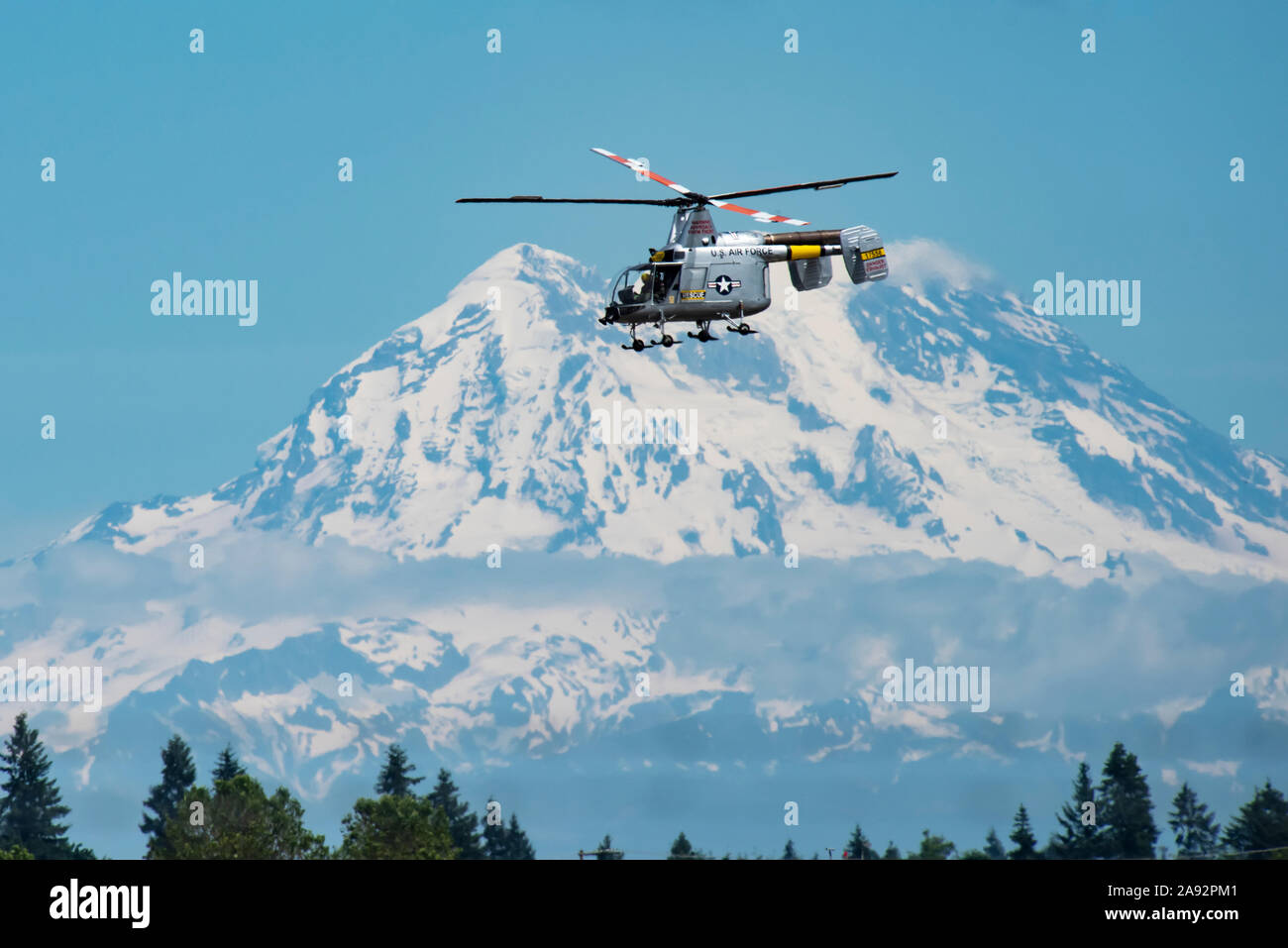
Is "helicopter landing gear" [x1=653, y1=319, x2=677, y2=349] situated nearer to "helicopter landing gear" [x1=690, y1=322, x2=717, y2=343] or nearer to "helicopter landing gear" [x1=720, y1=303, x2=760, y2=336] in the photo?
"helicopter landing gear" [x1=690, y1=322, x2=717, y2=343]

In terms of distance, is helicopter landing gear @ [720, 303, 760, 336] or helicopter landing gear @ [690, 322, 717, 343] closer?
helicopter landing gear @ [720, 303, 760, 336]

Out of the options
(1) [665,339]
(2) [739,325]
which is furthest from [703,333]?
(1) [665,339]

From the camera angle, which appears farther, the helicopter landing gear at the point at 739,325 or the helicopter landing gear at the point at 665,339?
the helicopter landing gear at the point at 739,325

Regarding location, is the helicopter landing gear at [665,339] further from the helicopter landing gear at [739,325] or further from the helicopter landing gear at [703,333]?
the helicopter landing gear at [739,325]

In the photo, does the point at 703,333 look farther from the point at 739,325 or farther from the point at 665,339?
the point at 665,339

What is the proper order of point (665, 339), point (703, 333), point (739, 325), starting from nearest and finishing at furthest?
point (665, 339)
point (739, 325)
point (703, 333)

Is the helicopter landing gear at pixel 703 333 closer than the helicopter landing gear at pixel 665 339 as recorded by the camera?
No

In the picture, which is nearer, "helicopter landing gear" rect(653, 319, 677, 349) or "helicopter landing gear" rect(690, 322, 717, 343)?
"helicopter landing gear" rect(653, 319, 677, 349)

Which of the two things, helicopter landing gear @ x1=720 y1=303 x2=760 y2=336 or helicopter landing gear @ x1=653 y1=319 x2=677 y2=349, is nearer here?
helicopter landing gear @ x1=653 y1=319 x2=677 y2=349
